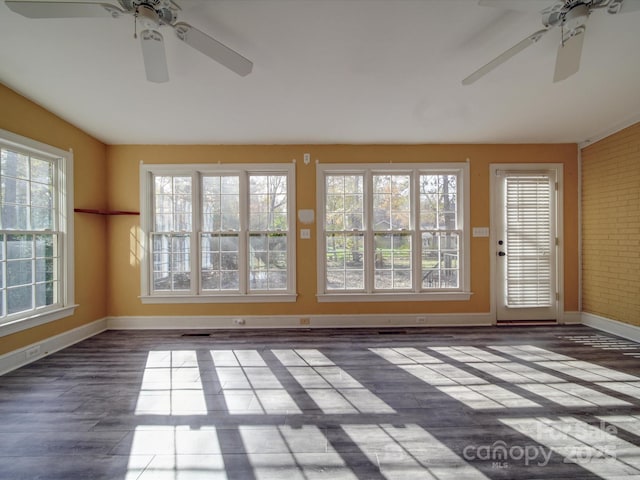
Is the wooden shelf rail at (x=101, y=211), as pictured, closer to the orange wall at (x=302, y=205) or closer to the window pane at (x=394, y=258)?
the orange wall at (x=302, y=205)

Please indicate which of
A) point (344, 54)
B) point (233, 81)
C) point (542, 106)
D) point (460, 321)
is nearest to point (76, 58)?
point (233, 81)

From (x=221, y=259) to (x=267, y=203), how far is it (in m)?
1.09

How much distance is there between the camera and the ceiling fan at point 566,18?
5.63 ft

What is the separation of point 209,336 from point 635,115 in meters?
6.06

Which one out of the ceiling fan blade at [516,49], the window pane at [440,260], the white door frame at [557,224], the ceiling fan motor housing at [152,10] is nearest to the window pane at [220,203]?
the ceiling fan motor housing at [152,10]

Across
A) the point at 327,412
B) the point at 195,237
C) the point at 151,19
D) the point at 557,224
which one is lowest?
the point at 327,412

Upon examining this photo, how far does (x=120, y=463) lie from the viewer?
1.71m

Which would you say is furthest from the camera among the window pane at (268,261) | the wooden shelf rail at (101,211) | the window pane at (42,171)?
the window pane at (268,261)

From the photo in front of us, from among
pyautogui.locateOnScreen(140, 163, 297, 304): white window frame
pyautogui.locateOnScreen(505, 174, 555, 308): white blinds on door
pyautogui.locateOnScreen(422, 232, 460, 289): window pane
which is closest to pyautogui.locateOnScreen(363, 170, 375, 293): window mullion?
pyautogui.locateOnScreen(422, 232, 460, 289): window pane

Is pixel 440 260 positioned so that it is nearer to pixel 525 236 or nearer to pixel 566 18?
pixel 525 236

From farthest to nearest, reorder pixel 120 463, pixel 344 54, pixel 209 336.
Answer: pixel 209 336 < pixel 344 54 < pixel 120 463

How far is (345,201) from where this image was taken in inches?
171

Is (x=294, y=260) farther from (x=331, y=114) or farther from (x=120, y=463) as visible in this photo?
(x=120, y=463)

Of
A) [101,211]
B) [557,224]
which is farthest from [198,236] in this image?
[557,224]
